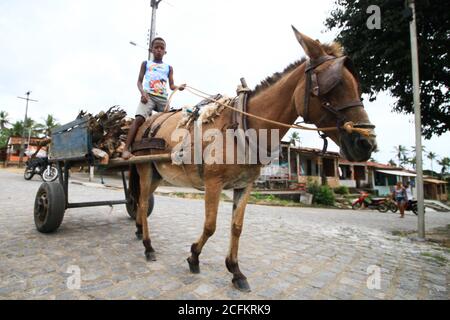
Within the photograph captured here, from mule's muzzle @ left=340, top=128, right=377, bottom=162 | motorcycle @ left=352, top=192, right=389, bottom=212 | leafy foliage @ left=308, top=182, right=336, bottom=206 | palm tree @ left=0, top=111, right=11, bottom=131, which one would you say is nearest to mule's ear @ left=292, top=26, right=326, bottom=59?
mule's muzzle @ left=340, top=128, right=377, bottom=162

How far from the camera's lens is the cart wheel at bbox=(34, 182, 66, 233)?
158 inches

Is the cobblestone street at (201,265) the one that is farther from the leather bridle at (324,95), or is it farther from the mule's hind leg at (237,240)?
the leather bridle at (324,95)

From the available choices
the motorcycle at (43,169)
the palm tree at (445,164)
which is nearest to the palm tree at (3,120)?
the motorcycle at (43,169)

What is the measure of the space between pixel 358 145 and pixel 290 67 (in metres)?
1.07

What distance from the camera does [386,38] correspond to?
618 centimetres

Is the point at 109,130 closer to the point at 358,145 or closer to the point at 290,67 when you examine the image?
the point at 290,67

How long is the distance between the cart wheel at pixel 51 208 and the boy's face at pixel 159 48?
104 inches

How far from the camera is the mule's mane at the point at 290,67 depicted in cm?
236

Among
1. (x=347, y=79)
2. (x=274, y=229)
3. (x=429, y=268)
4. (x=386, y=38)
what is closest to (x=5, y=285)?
(x=347, y=79)

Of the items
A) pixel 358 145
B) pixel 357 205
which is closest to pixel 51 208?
pixel 358 145

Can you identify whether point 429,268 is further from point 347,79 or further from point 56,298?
point 56,298

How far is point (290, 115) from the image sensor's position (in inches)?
95.8

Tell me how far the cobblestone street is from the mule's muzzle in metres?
1.48

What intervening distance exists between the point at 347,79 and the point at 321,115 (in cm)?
34
